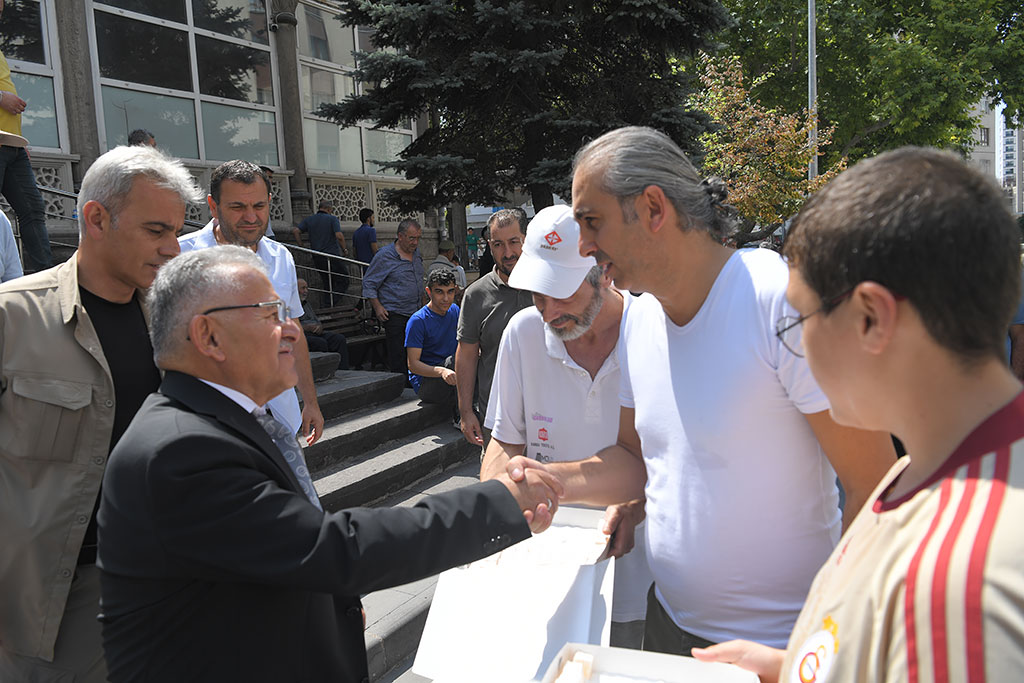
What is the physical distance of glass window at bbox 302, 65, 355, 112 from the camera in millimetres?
13008

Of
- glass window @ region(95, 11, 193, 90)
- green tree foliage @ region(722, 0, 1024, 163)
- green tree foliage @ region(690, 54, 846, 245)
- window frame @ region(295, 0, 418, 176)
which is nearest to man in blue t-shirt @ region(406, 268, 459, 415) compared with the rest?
window frame @ region(295, 0, 418, 176)

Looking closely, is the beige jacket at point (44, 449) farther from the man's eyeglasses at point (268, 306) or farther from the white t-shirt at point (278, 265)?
the white t-shirt at point (278, 265)

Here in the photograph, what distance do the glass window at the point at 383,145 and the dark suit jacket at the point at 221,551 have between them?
13184 mm

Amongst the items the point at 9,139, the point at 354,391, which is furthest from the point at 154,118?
the point at 354,391

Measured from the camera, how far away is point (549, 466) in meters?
2.15

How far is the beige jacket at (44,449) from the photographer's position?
206 cm

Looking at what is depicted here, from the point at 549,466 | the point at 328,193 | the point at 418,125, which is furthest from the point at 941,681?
the point at 418,125

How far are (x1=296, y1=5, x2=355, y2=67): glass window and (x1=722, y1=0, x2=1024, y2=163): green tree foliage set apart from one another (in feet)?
42.7

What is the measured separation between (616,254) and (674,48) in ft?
28.1

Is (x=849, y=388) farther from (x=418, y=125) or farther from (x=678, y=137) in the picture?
(x=418, y=125)

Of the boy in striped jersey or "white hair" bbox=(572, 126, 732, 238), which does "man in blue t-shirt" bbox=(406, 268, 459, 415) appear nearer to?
"white hair" bbox=(572, 126, 732, 238)

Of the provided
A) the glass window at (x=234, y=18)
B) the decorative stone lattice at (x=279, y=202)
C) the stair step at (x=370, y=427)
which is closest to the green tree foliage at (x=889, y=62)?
the glass window at (x=234, y=18)

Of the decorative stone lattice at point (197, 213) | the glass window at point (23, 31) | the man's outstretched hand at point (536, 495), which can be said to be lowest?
the man's outstretched hand at point (536, 495)

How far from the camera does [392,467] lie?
6.06 m
